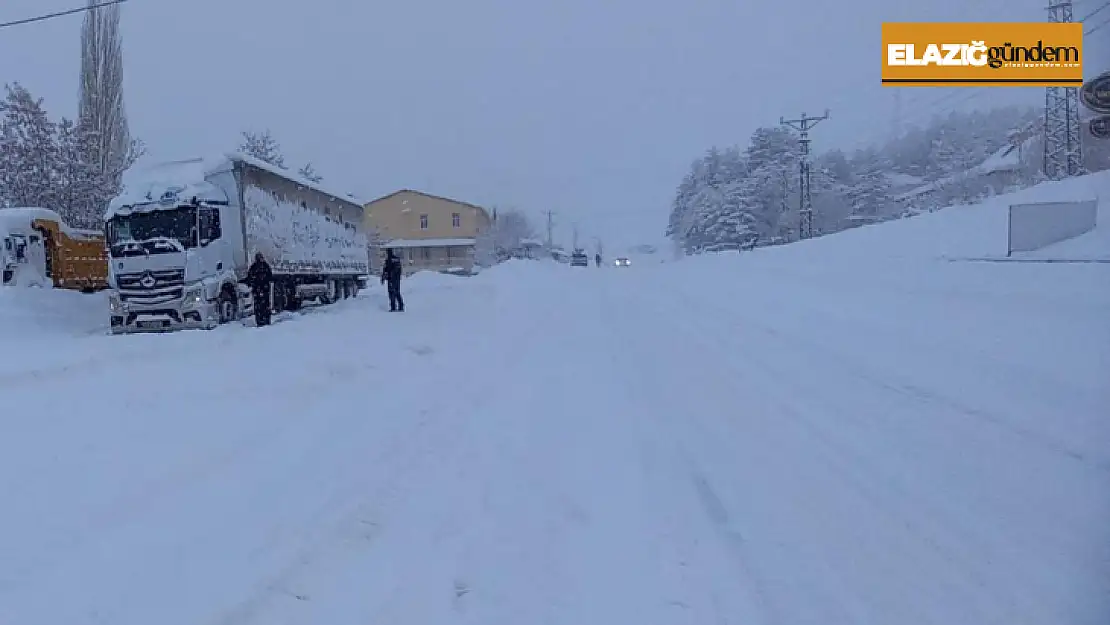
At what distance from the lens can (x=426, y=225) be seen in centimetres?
7425

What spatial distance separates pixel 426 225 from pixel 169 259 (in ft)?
191

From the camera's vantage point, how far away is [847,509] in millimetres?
4328

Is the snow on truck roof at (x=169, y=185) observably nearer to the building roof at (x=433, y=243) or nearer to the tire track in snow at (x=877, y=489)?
the tire track in snow at (x=877, y=489)

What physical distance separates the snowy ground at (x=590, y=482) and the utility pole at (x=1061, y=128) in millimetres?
12482

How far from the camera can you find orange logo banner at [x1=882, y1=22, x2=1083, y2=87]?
592 inches

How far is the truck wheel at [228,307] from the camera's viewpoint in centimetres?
1764

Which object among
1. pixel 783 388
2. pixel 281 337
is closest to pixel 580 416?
pixel 783 388

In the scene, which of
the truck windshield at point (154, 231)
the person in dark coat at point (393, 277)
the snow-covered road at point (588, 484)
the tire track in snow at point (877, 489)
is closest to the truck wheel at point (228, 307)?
the truck windshield at point (154, 231)

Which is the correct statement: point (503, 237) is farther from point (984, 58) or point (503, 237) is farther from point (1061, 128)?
point (984, 58)

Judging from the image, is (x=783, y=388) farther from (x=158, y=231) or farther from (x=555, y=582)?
(x=158, y=231)

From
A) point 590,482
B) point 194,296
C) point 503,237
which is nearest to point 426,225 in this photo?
point 503,237

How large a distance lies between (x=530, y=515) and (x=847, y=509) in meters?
1.97

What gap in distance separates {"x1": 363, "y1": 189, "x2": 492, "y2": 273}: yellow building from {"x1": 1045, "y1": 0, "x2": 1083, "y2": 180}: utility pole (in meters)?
50.2

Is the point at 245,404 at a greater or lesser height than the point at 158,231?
lesser
